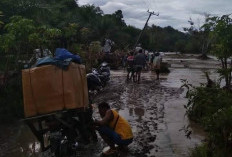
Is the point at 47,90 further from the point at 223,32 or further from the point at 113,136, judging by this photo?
the point at 223,32

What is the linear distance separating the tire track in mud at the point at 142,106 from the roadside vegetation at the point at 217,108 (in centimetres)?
101

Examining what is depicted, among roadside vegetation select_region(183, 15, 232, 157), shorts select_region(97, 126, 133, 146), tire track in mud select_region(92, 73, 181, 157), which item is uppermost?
roadside vegetation select_region(183, 15, 232, 157)

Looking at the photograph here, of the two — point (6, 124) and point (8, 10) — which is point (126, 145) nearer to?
point (6, 124)

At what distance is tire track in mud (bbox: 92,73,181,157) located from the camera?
25.7 ft

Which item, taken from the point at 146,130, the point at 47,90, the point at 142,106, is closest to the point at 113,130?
the point at 47,90

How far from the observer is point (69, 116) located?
6598mm

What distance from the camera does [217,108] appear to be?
7160 mm

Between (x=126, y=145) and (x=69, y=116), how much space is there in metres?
1.25

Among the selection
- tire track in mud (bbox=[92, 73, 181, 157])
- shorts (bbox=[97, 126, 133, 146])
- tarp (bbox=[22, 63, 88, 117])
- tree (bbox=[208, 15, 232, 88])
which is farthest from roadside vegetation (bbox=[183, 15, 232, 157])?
tarp (bbox=[22, 63, 88, 117])

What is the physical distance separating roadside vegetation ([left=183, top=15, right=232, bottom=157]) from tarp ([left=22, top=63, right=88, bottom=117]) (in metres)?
2.18

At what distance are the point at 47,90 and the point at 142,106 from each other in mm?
6113

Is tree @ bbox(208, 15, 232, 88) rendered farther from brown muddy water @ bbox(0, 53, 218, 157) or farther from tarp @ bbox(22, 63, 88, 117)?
tarp @ bbox(22, 63, 88, 117)

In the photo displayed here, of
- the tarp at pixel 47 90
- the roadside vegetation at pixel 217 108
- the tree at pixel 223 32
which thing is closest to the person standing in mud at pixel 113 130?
the tarp at pixel 47 90

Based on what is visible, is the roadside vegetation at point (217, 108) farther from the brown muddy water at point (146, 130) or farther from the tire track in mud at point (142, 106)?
the tire track in mud at point (142, 106)
